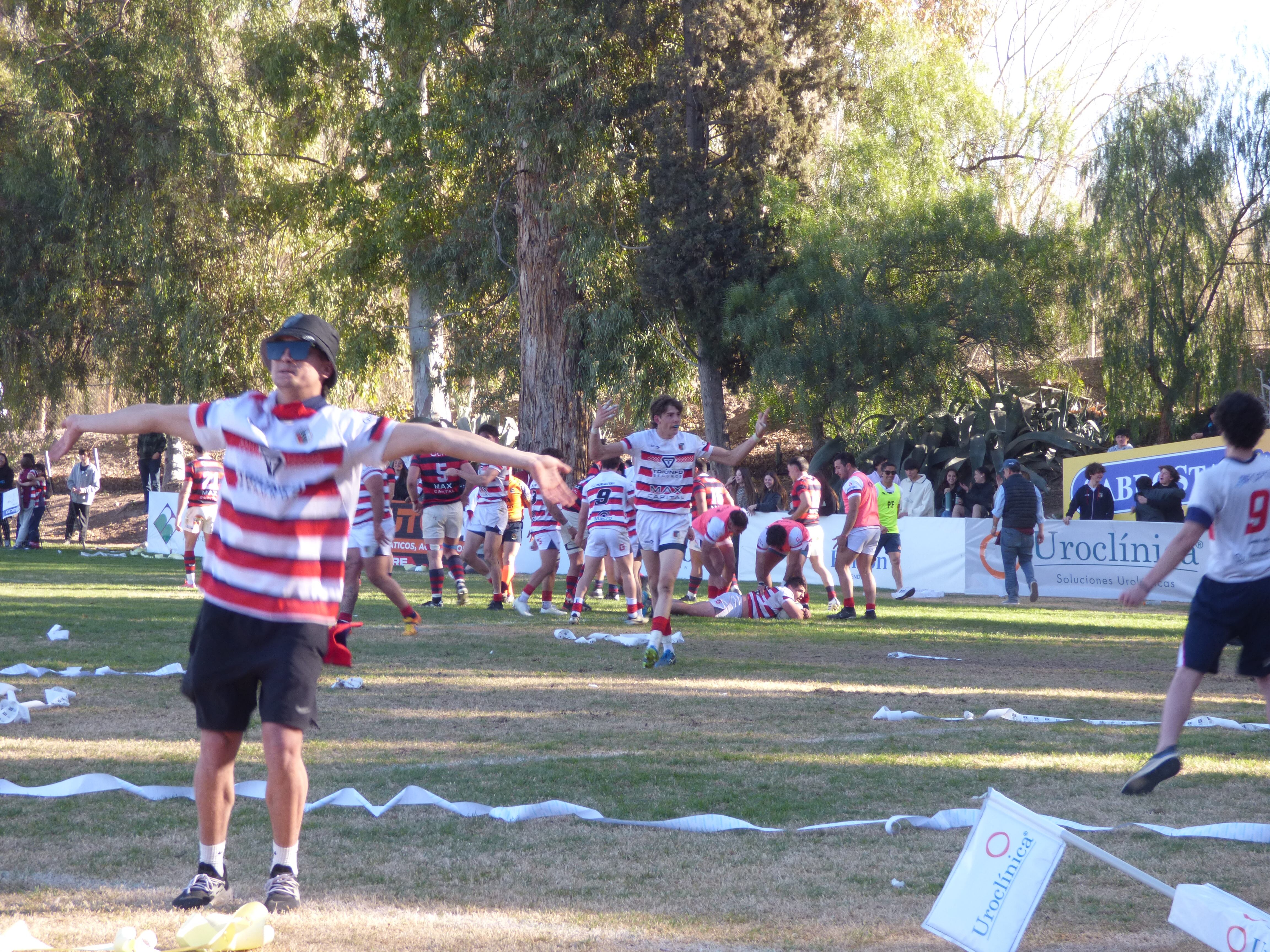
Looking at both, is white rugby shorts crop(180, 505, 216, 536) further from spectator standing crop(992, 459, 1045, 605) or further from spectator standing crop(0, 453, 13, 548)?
spectator standing crop(0, 453, 13, 548)

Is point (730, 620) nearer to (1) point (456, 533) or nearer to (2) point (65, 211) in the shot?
(1) point (456, 533)

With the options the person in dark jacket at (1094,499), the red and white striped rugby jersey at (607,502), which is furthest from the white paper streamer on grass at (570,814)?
the person in dark jacket at (1094,499)

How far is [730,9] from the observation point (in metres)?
25.9

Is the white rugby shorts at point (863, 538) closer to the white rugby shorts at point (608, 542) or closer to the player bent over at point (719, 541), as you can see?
the player bent over at point (719, 541)

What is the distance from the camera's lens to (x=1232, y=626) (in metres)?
6.09

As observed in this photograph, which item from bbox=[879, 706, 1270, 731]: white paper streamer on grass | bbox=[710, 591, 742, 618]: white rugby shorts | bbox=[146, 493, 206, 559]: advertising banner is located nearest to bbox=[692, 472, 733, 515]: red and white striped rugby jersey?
bbox=[710, 591, 742, 618]: white rugby shorts

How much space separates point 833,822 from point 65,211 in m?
29.4

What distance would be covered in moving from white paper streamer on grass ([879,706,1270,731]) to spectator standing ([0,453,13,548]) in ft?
87.2

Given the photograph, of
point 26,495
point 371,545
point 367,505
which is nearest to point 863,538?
point 371,545

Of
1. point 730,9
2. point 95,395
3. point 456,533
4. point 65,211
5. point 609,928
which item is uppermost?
point 730,9

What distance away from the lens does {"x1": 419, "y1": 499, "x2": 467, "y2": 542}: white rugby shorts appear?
1489 cm

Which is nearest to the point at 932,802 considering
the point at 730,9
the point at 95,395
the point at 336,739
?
the point at 336,739

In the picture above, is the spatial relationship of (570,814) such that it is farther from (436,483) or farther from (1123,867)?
(436,483)

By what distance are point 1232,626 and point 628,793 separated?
120 inches
